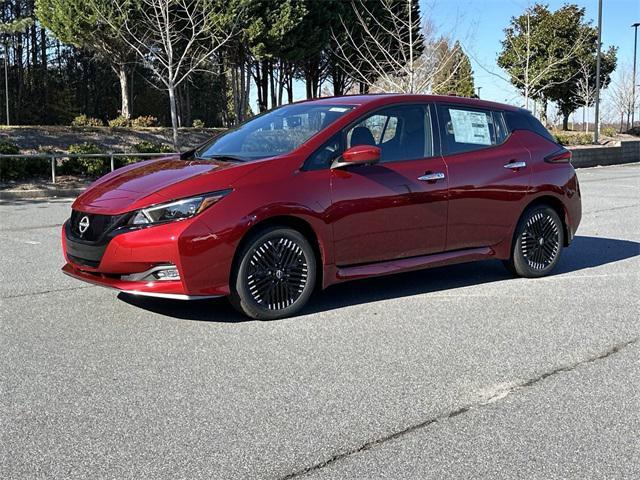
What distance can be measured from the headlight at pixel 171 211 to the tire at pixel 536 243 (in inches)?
128

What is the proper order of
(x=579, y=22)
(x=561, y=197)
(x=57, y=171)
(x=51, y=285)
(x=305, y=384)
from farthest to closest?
(x=579, y=22) < (x=57, y=171) < (x=561, y=197) < (x=51, y=285) < (x=305, y=384)

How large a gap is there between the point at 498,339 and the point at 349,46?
3266 centimetres

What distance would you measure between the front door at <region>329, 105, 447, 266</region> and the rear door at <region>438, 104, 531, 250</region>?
157 mm

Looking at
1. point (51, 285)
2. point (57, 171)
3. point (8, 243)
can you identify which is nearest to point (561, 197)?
point (51, 285)

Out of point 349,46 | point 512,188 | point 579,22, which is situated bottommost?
point 512,188

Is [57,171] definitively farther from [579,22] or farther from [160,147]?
[579,22]

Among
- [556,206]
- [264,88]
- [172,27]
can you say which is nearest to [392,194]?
[556,206]

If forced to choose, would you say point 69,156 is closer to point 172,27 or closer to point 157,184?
point 172,27

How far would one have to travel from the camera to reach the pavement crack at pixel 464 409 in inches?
119

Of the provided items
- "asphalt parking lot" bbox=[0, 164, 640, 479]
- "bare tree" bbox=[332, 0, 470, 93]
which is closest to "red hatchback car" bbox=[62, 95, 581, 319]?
"asphalt parking lot" bbox=[0, 164, 640, 479]

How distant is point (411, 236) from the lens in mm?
5863

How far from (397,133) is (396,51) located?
1169 inches

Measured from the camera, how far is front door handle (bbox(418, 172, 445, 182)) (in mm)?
5898

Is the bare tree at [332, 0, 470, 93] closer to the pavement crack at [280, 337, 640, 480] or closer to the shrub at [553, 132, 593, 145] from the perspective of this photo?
the shrub at [553, 132, 593, 145]
